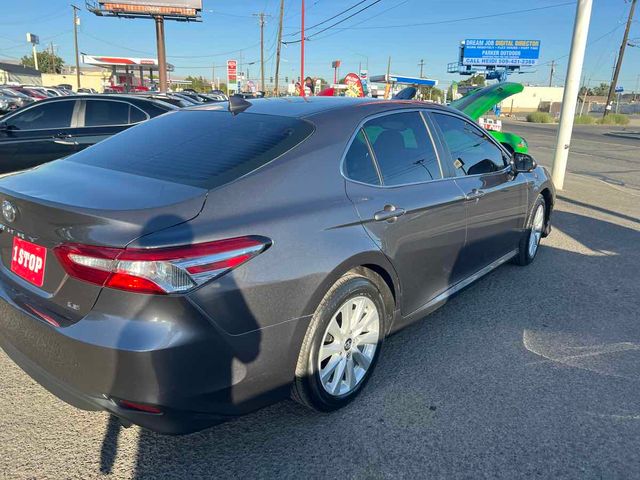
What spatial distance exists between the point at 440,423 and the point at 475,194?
1737 mm

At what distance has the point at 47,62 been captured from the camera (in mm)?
107500

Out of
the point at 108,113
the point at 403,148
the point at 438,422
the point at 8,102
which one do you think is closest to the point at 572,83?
the point at 403,148

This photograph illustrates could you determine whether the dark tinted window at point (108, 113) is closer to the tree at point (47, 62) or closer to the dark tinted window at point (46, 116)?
the dark tinted window at point (46, 116)

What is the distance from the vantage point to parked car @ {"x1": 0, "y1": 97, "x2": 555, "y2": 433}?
75.0 inches

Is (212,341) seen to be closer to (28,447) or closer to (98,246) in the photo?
(98,246)

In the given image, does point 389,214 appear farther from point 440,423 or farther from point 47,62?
point 47,62

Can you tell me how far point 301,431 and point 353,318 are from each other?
2.09 ft

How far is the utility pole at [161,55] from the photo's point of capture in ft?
98.1

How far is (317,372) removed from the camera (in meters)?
2.45

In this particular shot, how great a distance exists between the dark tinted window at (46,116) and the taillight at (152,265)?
6.55 meters

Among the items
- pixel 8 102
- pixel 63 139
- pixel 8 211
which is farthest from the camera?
pixel 8 102

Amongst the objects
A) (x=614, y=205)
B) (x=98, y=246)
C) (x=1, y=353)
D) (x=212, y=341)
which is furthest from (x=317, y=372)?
(x=614, y=205)

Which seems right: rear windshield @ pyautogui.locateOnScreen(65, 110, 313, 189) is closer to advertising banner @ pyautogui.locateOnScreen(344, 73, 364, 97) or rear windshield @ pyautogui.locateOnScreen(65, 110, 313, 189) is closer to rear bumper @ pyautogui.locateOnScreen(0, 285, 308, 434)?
rear bumper @ pyautogui.locateOnScreen(0, 285, 308, 434)

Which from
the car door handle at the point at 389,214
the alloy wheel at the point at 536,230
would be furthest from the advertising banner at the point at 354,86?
the car door handle at the point at 389,214
